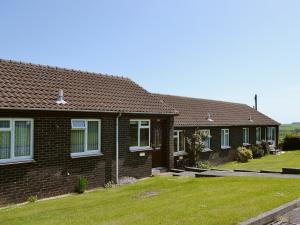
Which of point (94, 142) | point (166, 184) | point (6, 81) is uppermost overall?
point (6, 81)

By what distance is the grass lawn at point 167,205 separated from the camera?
905 cm

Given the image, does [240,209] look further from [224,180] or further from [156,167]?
[156,167]

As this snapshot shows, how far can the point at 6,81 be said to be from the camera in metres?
14.6

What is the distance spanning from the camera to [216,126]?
27.8m

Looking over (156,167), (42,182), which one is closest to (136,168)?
(156,167)

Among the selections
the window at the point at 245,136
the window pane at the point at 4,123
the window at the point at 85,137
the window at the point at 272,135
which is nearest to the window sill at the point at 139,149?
the window at the point at 85,137

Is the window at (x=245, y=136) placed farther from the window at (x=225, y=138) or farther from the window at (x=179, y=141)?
the window at (x=179, y=141)

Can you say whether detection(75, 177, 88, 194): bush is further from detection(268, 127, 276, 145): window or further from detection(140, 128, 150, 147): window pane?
detection(268, 127, 276, 145): window

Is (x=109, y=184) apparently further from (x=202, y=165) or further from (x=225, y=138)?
(x=225, y=138)

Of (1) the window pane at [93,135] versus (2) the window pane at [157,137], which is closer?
(1) the window pane at [93,135]

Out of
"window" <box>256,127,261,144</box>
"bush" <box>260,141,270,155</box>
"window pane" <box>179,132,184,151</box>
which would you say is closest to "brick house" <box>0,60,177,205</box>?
"window pane" <box>179,132,184,151</box>

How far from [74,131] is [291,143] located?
30387mm

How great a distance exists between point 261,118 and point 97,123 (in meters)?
26.0

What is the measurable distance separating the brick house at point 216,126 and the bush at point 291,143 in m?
2.93
